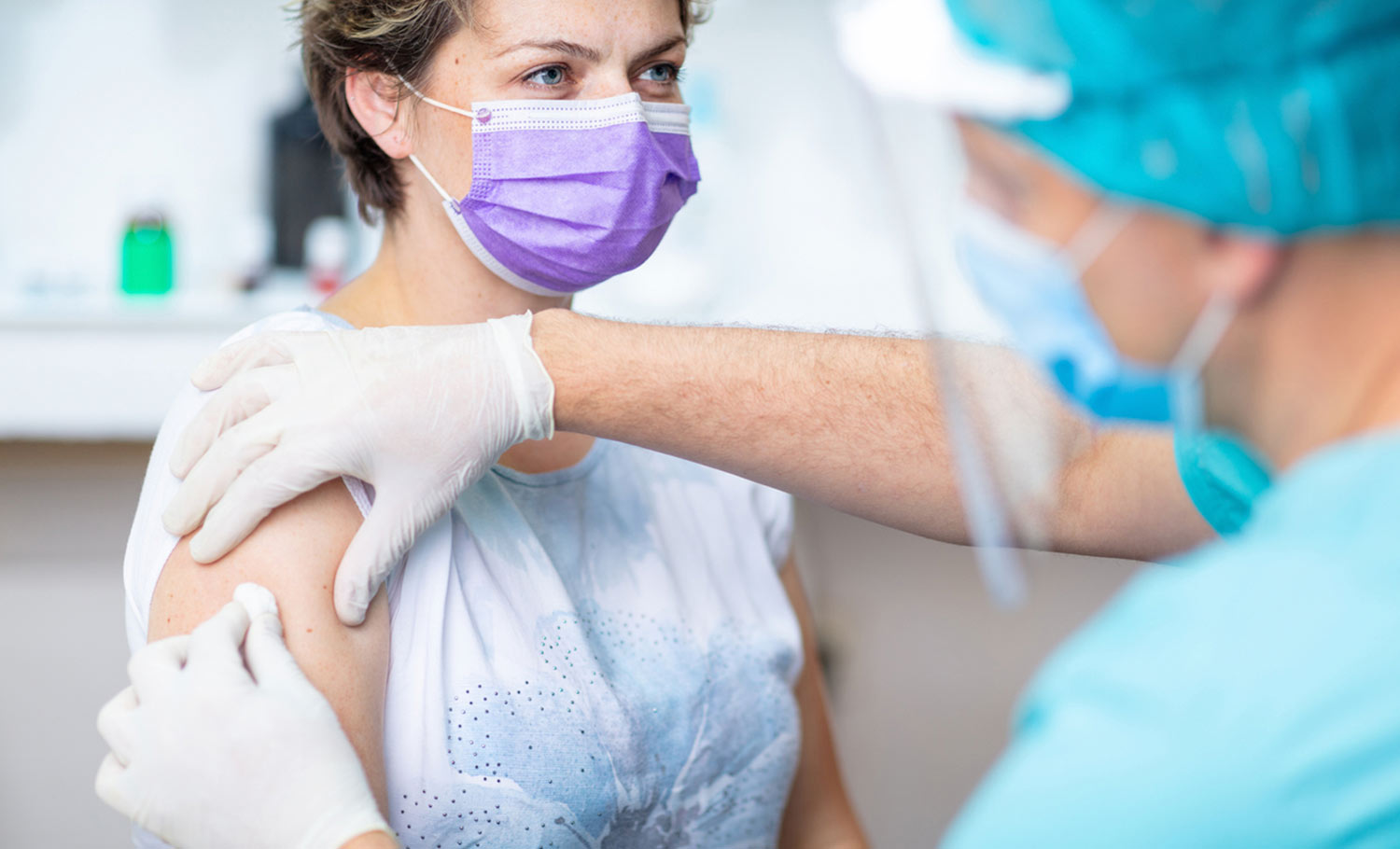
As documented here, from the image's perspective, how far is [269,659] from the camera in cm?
98

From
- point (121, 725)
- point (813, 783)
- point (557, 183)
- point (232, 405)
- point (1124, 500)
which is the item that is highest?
point (557, 183)

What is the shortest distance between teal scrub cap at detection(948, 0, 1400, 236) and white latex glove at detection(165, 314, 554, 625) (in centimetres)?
60

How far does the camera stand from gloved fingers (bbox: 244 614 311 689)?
3.18 ft

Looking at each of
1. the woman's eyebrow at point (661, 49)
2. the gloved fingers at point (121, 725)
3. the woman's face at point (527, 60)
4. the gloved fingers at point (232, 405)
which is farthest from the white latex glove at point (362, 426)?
the woman's eyebrow at point (661, 49)

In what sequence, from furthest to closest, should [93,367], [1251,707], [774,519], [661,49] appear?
[93,367] → [774,519] → [661,49] → [1251,707]

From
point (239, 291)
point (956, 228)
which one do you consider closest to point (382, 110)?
point (956, 228)

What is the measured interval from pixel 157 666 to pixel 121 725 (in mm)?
60

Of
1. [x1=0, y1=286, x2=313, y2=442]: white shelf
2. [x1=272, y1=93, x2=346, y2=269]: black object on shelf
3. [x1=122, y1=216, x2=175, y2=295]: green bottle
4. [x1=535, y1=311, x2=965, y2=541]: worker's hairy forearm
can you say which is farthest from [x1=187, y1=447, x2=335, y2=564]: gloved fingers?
[x1=272, y1=93, x2=346, y2=269]: black object on shelf

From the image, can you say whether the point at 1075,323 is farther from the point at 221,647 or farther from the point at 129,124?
the point at 129,124

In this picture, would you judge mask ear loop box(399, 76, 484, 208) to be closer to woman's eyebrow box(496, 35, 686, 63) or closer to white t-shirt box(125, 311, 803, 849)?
woman's eyebrow box(496, 35, 686, 63)

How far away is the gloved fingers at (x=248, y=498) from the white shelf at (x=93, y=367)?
4.07 ft

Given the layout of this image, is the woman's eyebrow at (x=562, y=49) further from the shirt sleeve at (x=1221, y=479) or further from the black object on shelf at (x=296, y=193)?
the black object on shelf at (x=296, y=193)

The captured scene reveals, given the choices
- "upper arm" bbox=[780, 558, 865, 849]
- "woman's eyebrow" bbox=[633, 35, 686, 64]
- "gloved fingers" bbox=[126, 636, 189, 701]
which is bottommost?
"upper arm" bbox=[780, 558, 865, 849]

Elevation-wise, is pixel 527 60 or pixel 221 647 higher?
pixel 527 60
